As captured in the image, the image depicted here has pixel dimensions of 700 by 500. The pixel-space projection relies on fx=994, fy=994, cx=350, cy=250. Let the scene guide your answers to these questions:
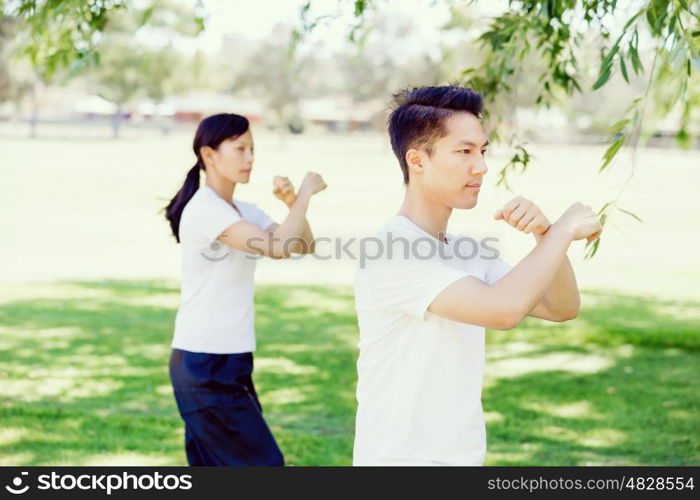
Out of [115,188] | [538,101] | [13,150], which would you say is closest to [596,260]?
[538,101]

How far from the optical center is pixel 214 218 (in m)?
4.45

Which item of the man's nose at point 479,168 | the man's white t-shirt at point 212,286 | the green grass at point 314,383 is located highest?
the man's nose at point 479,168

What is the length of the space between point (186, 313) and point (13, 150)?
153 feet

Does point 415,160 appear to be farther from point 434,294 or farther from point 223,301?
point 223,301

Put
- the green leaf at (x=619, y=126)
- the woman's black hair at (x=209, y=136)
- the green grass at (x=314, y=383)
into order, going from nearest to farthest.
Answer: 1. the green leaf at (x=619, y=126)
2. the woman's black hair at (x=209, y=136)
3. the green grass at (x=314, y=383)

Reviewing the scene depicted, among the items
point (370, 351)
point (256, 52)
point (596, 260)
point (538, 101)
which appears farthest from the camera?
point (256, 52)

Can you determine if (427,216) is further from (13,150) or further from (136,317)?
(13,150)

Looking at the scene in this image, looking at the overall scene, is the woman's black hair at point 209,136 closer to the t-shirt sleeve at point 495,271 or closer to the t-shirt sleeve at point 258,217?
the t-shirt sleeve at point 258,217

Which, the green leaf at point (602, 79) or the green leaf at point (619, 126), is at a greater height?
the green leaf at point (602, 79)

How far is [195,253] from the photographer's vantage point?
176 inches

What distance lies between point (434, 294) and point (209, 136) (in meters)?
2.40

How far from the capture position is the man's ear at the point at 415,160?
2.67 meters

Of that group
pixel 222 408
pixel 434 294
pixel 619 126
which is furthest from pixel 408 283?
pixel 222 408

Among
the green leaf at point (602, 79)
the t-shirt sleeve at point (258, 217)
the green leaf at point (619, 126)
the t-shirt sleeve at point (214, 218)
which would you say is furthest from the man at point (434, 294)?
the t-shirt sleeve at point (258, 217)
